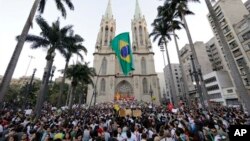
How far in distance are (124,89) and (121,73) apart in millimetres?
5777

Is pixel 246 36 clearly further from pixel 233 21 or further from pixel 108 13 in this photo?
pixel 108 13

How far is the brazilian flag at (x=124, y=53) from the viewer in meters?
12.0

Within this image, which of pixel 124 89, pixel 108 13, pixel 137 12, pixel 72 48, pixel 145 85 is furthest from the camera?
pixel 137 12

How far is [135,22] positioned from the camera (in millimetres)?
56094

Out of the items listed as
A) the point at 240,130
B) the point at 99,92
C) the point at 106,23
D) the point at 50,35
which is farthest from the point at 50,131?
the point at 106,23

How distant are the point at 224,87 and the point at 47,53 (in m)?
44.2

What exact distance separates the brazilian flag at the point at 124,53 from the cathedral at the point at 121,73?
3065 centimetres

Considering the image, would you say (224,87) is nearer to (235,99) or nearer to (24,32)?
(235,99)

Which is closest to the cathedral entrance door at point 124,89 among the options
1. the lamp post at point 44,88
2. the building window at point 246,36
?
the building window at point 246,36

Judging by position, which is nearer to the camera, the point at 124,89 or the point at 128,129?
the point at 128,129

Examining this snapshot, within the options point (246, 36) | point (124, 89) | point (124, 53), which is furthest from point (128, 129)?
point (124, 89)

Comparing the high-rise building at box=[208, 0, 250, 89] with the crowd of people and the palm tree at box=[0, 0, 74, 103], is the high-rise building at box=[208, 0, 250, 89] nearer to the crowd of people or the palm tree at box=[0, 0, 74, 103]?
the crowd of people

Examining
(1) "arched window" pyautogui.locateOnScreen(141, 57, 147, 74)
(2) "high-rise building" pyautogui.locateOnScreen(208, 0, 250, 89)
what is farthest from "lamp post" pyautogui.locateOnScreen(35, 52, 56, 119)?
(2) "high-rise building" pyautogui.locateOnScreen(208, 0, 250, 89)

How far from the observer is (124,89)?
48688mm
